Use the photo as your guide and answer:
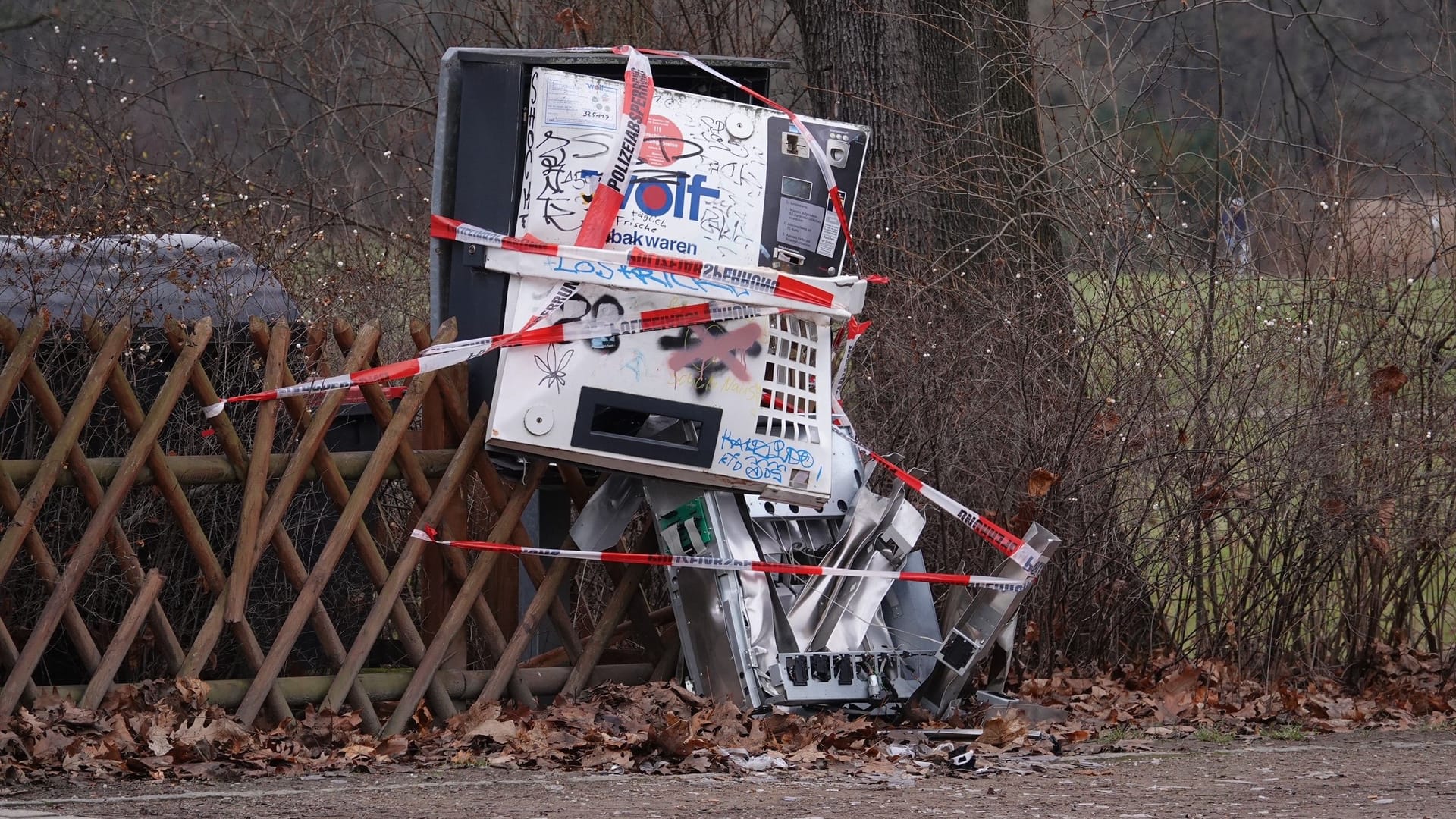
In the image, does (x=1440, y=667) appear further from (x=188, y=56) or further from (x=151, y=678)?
(x=188, y=56)

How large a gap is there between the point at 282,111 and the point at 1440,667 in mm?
11509

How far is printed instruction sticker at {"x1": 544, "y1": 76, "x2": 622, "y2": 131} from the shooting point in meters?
5.87

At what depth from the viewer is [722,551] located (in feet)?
19.6

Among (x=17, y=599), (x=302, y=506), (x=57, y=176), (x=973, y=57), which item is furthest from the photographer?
(x=973, y=57)

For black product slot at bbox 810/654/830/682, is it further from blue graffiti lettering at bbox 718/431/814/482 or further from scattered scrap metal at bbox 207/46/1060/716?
blue graffiti lettering at bbox 718/431/814/482

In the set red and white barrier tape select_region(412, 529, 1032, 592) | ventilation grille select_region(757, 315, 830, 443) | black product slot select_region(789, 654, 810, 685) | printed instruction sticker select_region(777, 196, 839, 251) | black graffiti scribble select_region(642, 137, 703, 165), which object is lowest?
black product slot select_region(789, 654, 810, 685)

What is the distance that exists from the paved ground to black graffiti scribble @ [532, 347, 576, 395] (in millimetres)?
1377

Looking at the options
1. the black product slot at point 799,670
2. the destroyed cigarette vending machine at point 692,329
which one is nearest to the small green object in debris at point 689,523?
the destroyed cigarette vending machine at point 692,329

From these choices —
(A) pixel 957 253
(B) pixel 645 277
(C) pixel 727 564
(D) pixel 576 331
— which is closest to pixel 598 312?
(D) pixel 576 331

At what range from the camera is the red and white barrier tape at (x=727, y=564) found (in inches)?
233

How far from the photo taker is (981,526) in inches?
255

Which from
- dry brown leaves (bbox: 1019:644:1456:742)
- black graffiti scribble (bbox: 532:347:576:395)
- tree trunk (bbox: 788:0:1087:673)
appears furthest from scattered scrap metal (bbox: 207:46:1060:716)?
tree trunk (bbox: 788:0:1087:673)

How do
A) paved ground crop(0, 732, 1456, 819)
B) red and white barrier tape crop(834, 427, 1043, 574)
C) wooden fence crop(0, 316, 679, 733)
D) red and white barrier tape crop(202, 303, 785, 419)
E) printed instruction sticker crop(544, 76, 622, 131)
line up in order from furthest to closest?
red and white barrier tape crop(834, 427, 1043, 574)
printed instruction sticker crop(544, 76, 622, 131)
red and white barrier tape crop(202, 303, 785, 419)
wooden fence crop(0, 316, 679, 733)
paved ground crop(0, 732, 1456, 819)

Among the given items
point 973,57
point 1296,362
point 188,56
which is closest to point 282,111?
point 188,56
